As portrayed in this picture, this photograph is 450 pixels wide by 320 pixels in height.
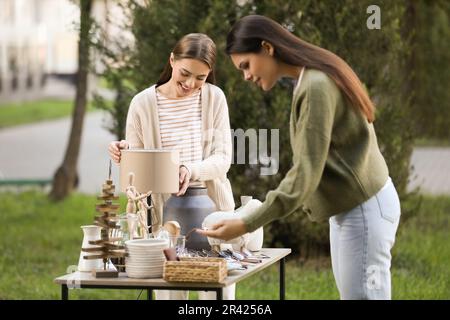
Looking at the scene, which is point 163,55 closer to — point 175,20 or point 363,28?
point 175,20

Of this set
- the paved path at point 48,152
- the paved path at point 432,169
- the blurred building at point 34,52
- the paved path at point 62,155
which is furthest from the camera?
the blurred building at point 34,52

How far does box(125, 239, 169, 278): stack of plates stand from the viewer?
13.4ft

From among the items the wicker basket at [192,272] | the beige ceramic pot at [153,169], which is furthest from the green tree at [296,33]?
the wicker basket at [192,272]

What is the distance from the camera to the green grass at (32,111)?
25594mm

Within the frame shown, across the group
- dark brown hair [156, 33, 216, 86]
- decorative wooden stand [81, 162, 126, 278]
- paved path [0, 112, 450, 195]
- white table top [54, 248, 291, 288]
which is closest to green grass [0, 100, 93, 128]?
paved path [0, 112, 450, 195]

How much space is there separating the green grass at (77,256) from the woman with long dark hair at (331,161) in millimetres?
3628

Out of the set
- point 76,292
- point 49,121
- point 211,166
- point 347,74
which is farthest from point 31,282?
point 49,121

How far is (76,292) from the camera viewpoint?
7.64m

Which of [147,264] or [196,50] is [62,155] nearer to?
[196,50]

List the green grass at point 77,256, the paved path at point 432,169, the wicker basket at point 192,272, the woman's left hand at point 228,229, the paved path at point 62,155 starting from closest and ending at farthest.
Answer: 1. the woman's left hand at point 228,229
2. the wicker basket at point 192,272
3. the green grass at point 77,256
4. the paved path at point 432,169
5. the paved path at point 62,155

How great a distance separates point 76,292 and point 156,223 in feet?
9.79

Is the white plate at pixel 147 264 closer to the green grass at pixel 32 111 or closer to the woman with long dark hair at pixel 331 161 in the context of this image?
the woman with long dark hair at pixel 331 161

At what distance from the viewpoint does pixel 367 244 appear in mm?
3695
